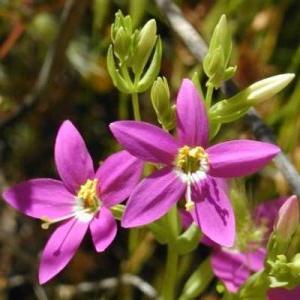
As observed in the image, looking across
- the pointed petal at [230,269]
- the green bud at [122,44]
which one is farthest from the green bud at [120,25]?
the pointed petal at [230,269]

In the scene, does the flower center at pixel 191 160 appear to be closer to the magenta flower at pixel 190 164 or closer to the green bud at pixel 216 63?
the magenta flower at pixel 190 164

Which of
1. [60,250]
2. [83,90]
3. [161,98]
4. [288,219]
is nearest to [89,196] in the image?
[60,250]

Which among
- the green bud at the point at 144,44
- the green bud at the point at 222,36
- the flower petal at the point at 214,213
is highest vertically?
the green bud at the point at 144,44

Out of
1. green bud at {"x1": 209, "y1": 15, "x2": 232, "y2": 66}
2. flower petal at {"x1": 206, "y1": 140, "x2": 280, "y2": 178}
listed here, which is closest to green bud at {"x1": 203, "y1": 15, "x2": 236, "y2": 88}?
green bud at {"x1": 209, "y1": 15, "x2": 232, "y2": 66}

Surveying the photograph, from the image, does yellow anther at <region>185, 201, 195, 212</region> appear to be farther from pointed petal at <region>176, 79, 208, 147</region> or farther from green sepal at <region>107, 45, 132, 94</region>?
green sepal at <region>107, 45, 132, 94</region>

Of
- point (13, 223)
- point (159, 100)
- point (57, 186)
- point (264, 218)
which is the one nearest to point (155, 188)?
point (159, 100)

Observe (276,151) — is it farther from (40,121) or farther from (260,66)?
(40,121)

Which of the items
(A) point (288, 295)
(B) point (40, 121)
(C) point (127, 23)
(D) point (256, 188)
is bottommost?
(D) point (256, 188)
